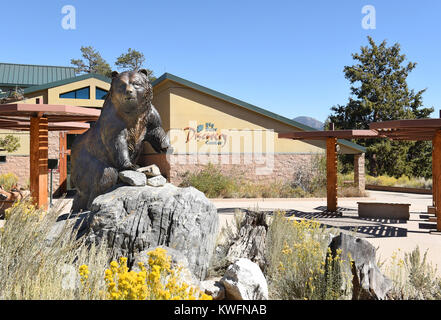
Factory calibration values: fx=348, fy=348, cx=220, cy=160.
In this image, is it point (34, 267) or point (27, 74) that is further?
point (27, 74)

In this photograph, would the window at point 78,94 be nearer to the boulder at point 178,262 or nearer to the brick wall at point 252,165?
the brick wall at point 252,165

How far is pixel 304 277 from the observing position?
376 cm

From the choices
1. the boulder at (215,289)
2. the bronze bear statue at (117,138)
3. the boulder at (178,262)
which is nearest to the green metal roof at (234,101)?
the bronze bear statue at (117,138)

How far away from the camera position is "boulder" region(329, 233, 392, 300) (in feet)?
10.8

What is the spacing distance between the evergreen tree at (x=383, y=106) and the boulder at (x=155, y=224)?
27095 millimetres

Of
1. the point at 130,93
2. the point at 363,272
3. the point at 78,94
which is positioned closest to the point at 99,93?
the point at 78,94

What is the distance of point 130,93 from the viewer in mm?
4918

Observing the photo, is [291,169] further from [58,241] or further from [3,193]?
[58,241]

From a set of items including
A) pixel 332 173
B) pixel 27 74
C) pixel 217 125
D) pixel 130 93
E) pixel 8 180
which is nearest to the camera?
pixel 130 93

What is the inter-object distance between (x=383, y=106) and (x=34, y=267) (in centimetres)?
3123

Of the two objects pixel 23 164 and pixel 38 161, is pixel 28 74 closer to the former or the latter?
pixel 23 164

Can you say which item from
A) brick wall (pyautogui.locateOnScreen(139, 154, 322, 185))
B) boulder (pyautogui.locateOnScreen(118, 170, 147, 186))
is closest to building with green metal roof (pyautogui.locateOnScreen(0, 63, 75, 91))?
brick wall (pyautogui.locateOnScreen(139, 154, 322, 185))

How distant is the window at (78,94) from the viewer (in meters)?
18.8
